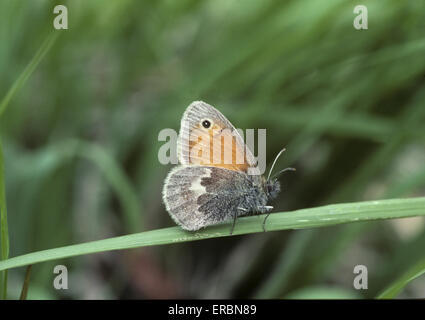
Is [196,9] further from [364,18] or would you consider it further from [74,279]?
[74,279]

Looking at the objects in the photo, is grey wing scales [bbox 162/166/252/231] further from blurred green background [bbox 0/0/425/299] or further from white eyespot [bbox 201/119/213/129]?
blurred green background [bbox 0/0/425/299]

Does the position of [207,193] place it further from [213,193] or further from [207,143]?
[207,143]

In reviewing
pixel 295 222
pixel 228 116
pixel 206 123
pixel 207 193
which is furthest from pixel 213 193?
pixel 228 116

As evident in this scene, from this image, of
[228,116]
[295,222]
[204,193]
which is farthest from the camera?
[228,116]

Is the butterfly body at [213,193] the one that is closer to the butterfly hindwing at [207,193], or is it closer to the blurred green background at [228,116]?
the butterfly hindwing at [207,193]

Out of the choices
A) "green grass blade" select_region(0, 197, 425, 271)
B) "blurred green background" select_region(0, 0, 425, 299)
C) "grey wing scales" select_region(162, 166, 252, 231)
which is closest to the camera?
"green grass blade" select_region(0, 197, 425, 271)

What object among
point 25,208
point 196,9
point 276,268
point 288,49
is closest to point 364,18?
point 288,49

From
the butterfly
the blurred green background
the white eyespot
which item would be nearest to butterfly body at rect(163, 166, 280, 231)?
the butterfly

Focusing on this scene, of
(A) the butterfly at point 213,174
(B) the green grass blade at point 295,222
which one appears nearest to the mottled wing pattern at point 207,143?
(A) the butterfly at point 213,174
